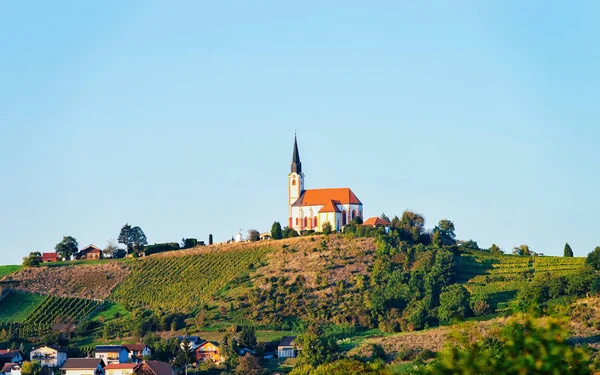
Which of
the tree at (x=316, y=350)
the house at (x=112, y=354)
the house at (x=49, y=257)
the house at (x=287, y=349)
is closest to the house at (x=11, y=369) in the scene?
the house at (x=112, y=354)

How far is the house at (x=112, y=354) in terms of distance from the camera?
73.1 meters

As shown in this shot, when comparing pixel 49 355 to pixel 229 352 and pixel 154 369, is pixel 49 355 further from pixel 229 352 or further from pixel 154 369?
pixel 229 352

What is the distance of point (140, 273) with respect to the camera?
335 ft

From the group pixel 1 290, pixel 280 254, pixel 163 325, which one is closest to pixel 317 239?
pixel 280 254

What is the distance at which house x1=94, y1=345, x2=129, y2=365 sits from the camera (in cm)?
7306

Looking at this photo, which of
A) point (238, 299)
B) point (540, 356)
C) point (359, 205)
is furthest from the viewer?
point (359, 205)

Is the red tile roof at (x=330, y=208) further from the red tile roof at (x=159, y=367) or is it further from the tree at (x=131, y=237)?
the red tile roof at (x=159, y=367)

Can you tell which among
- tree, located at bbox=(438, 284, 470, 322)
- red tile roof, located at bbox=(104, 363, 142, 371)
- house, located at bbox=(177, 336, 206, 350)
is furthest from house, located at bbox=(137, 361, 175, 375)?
tree, located at bbox=(438, 284, 470, 322)

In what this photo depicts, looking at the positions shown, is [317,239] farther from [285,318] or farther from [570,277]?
[570,277]

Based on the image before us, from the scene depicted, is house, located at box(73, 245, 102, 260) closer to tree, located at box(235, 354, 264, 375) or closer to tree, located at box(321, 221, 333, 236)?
tree, located at box(321, 221, 333, 236)

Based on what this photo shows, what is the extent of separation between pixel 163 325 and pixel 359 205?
3357 cm

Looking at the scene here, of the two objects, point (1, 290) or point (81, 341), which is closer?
point (81, 341)

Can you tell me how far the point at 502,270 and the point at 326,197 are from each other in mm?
24076

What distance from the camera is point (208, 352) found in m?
72.8
